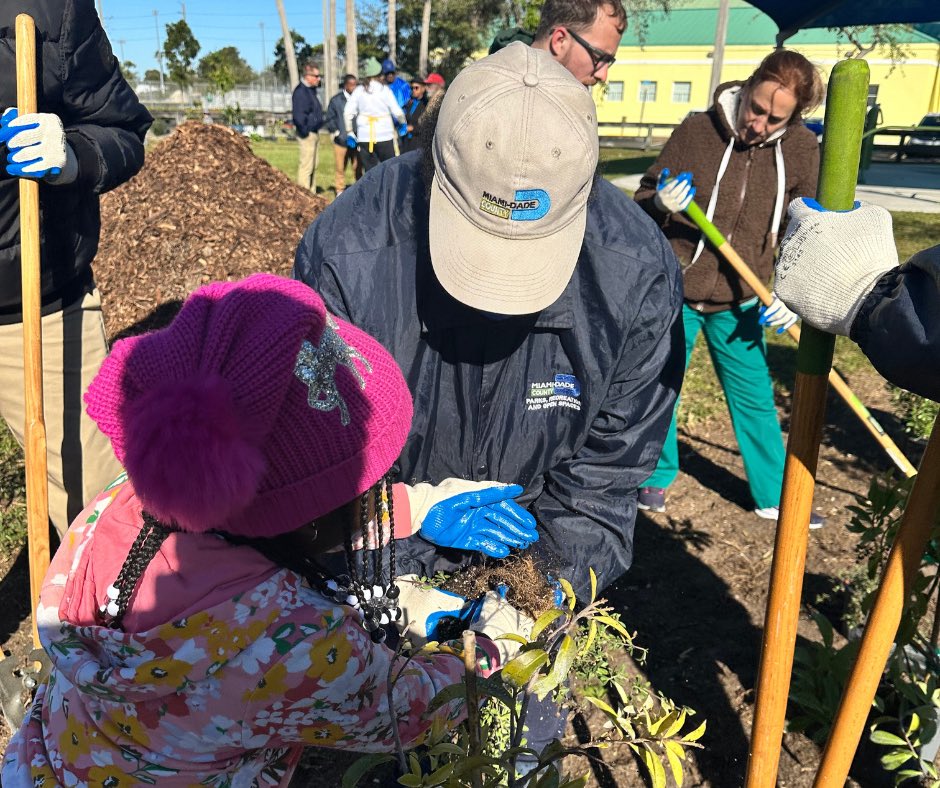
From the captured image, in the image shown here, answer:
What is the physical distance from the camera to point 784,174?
131 inches

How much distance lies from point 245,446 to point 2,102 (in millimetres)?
2044

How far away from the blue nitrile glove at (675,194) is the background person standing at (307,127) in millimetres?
9347

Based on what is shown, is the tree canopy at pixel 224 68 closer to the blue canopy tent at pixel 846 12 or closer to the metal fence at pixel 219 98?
the metal fence at pixel 219 98

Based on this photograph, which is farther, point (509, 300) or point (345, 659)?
point (509, 300)

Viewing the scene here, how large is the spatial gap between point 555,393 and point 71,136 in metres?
1.75

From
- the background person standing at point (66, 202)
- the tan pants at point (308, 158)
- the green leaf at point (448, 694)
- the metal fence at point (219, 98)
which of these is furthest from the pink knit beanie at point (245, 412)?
the metal fence at point (219, 98)

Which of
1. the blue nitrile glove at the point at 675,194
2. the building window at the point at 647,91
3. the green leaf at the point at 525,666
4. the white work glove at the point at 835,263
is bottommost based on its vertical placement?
the green leaf at the point at 525,666

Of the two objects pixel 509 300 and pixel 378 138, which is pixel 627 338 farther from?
pixel 378 138

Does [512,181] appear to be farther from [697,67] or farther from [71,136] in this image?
[697,67]

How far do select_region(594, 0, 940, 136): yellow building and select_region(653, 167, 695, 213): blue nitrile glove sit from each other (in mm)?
29591

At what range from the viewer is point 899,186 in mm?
14906

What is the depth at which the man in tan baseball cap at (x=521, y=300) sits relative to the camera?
1.55 metres

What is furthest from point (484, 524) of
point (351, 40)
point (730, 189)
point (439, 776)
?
point (351, 40)

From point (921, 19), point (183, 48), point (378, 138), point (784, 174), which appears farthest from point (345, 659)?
point (183, 48)
